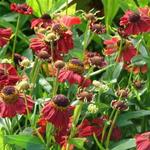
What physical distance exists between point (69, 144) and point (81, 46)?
2.07 feet

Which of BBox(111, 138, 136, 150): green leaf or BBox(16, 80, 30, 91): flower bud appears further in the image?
BBox(111, 138, 136, 150): green leaf

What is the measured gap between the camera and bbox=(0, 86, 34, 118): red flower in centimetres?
147

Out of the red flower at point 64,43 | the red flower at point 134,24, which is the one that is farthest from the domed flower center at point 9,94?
the red flower at point 134,24

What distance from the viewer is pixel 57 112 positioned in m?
1.46

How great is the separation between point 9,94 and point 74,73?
200 mm

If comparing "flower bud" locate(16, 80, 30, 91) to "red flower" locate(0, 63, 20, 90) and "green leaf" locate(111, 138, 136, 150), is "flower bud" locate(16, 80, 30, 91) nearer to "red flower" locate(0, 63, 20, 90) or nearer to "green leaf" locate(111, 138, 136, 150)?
"red flower" locate(0, 63, 20, 90)

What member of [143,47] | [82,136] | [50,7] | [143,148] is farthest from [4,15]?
[143,148]

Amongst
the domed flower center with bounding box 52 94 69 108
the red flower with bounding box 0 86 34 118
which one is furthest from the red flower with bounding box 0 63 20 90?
the domed flower center with bounding box 52 94 69 108

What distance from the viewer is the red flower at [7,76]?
1.55 m

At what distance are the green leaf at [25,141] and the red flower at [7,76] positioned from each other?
0.13 meters

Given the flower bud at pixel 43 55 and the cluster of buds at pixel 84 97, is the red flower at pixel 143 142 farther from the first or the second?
the flower bud at pixel 43 55

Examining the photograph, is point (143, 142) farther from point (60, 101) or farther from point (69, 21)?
point (69, 21)

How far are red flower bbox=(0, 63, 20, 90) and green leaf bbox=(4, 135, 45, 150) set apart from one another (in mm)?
130

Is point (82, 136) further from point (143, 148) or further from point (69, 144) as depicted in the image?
point (143, 148)
